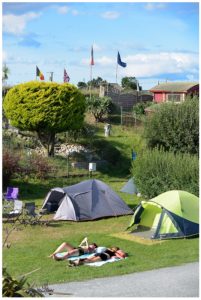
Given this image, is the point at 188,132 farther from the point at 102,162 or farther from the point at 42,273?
the point at 42,273

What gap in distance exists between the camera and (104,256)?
41.9 ft

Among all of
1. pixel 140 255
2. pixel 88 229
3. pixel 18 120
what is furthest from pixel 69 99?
pixel 140 255

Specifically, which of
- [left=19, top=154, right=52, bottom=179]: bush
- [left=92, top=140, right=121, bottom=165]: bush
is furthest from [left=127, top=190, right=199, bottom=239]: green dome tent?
[left=92, top=140, right=121, bottom=165]: bush

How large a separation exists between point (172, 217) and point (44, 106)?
1162cm

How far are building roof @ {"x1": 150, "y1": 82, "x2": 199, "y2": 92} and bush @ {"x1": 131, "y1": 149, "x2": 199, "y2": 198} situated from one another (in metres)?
25.4

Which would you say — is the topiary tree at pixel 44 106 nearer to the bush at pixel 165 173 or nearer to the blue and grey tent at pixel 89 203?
the bush at pixel 165 173

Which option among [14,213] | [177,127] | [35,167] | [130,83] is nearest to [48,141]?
[35,167]

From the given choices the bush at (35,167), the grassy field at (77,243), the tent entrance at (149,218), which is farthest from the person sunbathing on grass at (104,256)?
the bush at (35,167)

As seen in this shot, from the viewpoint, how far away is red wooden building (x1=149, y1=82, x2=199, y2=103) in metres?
44.8

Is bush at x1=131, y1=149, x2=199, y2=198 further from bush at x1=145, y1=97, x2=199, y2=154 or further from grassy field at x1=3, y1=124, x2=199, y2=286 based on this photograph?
bush at x1=145, y1=97, x2=199, y2=154

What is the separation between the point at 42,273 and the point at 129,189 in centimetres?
1165

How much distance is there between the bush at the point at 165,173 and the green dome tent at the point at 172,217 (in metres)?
2.27

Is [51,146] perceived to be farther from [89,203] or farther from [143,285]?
[143,285]

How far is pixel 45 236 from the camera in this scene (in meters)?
15.6
